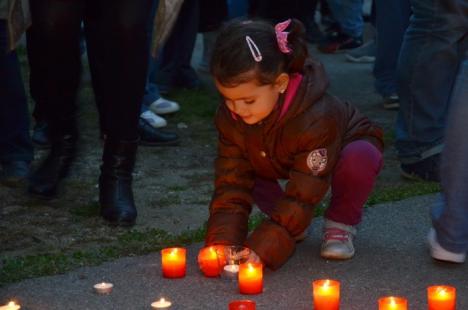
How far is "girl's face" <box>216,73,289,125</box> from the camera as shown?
396cm

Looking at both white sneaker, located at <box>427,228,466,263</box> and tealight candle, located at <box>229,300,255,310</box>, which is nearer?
tealight candle, located at <box>229,300,255,310</box>

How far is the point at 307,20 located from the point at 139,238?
4.99m

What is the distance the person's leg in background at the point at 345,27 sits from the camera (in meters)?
9.47

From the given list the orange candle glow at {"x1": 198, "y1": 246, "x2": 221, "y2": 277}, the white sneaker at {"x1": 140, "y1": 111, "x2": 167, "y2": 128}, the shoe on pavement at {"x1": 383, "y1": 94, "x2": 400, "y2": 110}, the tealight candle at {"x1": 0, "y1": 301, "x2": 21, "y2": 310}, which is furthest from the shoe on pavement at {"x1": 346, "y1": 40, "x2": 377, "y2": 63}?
the tealight candle at {"x1": 0, "y1": 301, "x2": 21, "y2": 310}

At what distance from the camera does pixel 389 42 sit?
7.21 m

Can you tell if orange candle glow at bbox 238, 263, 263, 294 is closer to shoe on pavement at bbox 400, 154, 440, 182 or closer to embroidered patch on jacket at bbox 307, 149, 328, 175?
embroidered patch on jacket at bbox 307, 149, 328, 175

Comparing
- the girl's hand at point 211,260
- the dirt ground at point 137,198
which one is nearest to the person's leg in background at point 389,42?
the dirt ground at point 137,198

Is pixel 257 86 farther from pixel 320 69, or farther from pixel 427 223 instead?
pixel 427 223

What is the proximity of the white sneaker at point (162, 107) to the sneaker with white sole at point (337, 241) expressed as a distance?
108 inches

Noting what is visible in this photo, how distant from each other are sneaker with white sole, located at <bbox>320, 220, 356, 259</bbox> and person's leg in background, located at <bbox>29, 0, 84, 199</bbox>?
47.6 inches

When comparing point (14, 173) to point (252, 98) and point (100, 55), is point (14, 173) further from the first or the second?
point (252, 98)

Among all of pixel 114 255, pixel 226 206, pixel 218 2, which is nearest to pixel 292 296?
pixel 226 206

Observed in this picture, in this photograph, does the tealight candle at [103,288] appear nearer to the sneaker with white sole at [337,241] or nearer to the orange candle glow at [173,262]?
the orange candle glow at [173,262]

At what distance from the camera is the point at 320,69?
4.26m
